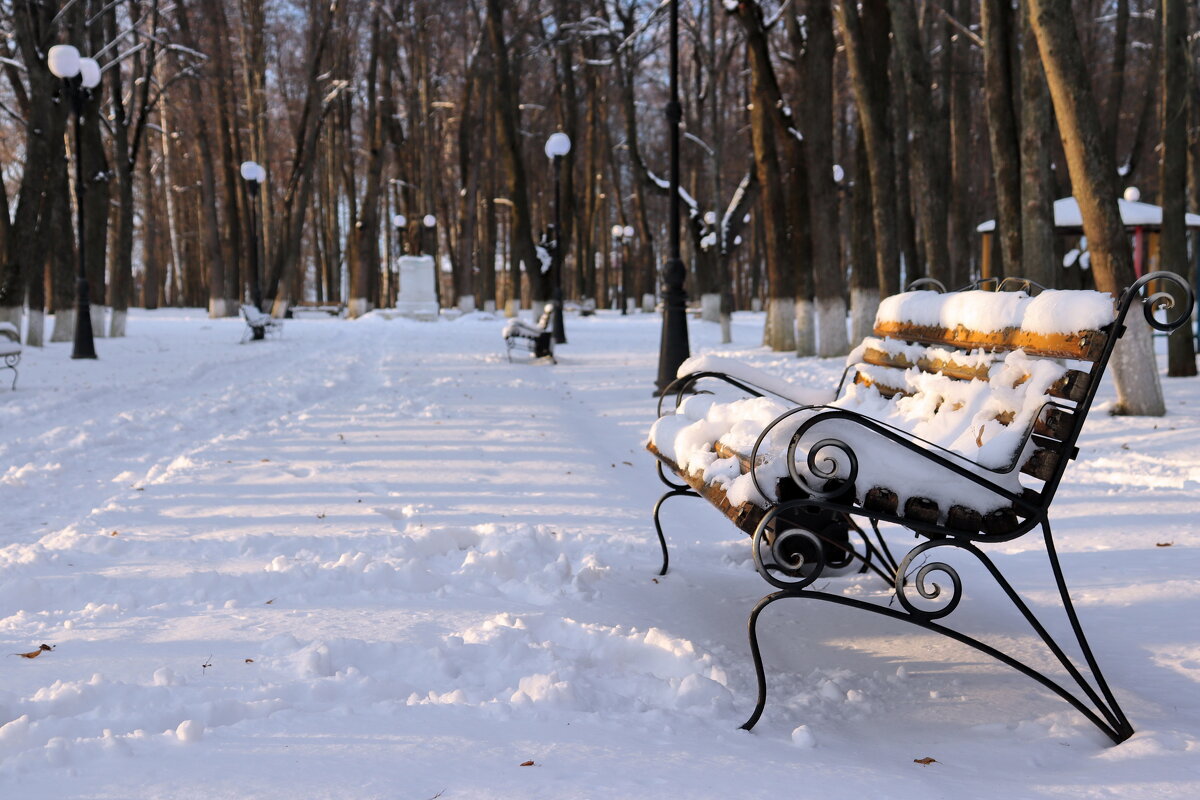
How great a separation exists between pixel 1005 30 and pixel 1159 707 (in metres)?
9.67

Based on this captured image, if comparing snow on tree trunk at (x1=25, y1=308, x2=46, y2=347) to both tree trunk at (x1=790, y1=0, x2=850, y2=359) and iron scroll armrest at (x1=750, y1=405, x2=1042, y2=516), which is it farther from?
iron scroll armrest at (x1=750, y1=405, x2=1042, y2=516)

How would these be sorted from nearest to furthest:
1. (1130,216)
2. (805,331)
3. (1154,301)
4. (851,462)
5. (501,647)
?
(851,462)
(1154,301)
(501,647)
(805,331)
(1130,216)

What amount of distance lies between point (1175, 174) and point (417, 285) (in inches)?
857

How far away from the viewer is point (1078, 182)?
7.84m

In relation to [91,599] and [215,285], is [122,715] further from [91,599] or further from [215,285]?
[215,285]

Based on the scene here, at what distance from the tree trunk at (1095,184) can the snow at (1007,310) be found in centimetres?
478

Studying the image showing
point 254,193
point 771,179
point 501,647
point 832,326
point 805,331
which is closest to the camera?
point 501,647

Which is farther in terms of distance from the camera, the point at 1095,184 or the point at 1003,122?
the point at 1003,122

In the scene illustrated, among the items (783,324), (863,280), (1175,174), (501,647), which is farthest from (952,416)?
(783,324)

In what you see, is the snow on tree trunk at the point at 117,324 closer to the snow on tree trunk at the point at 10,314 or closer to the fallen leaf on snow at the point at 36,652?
the snow on tree trunk at the point at 10,314

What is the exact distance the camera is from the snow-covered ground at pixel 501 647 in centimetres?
218

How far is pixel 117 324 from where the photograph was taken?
19.7m

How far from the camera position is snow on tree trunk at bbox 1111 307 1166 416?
25.1 ft

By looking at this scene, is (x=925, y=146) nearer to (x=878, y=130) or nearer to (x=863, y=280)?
(x=878, y=130)
